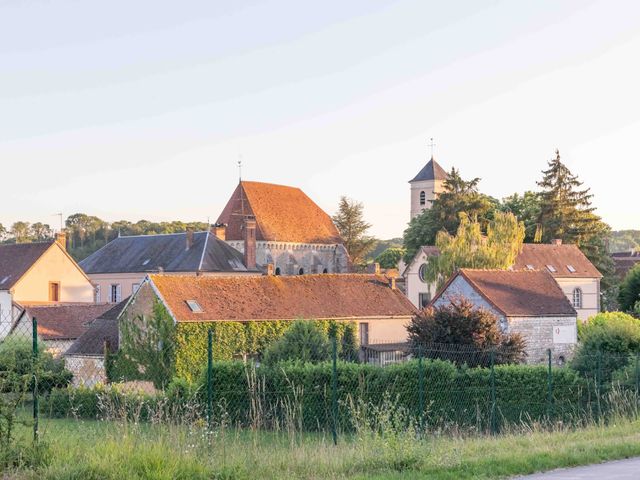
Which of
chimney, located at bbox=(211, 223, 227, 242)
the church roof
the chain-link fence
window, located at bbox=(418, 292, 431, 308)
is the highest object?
the church roof

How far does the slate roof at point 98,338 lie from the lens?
145ft

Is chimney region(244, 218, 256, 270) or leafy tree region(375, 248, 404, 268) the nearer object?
chimney region(244, 218, 256, 270)

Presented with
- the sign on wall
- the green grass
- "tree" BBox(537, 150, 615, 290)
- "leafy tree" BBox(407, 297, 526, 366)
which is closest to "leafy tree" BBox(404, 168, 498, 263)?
"tree" BBox(537, 150, 615, 290)

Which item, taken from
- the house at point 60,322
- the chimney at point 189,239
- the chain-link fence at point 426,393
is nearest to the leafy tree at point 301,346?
the chain-link fence at point 426,393

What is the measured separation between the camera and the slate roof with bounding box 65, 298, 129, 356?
44094mm

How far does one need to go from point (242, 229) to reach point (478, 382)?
59.2m

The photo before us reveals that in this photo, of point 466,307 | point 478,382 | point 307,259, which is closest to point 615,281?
point 307,259

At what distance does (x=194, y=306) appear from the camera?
43.2 meters

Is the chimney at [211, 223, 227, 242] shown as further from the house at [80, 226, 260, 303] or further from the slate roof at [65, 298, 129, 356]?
the slate roof at [65, 298, 129, 356]

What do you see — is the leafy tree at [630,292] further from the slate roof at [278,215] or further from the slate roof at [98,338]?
the slate roof at [98,338]

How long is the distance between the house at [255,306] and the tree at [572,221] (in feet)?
94.6

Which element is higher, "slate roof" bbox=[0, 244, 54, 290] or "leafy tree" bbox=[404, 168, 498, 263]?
"leafy tree" bbox=[404, 168, 498, 263]

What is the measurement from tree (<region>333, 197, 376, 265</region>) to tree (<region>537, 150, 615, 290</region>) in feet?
86.9

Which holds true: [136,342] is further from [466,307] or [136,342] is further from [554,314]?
[554,314]
